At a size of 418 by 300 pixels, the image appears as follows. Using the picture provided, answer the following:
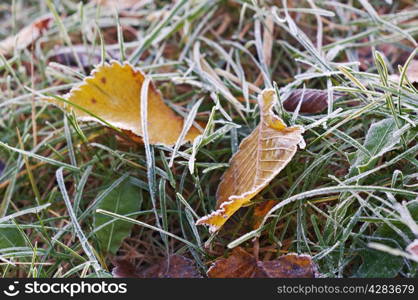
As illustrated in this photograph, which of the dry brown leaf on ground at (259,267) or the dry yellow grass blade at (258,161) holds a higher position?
the dry yellow grass blade at (258,161)

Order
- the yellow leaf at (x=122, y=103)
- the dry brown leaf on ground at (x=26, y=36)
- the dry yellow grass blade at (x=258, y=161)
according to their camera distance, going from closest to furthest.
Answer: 1. the dry yellow grass blade at (x=258, y=161)
2. the yellow leaf at (x=122, y=103)
3. the dry brown leaf on ground at (x=26, y=36)

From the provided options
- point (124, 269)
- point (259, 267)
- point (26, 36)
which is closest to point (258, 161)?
point (259, 267)

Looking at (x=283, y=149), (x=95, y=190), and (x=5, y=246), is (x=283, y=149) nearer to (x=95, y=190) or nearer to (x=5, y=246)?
(x=95, y=190)

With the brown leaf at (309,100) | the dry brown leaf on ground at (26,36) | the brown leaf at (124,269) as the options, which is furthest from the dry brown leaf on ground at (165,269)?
the dry brown leaf on ground at (26,36)

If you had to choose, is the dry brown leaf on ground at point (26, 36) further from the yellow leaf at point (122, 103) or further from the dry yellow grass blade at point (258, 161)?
the dry yellow grass blade at point (258, 161)

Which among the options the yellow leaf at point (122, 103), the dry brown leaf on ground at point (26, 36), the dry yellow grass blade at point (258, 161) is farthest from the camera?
the dry brown leaf on ground at point (26, 36)

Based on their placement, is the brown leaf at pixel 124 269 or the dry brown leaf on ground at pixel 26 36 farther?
the dry brown leaf on ground at pixel 26 36

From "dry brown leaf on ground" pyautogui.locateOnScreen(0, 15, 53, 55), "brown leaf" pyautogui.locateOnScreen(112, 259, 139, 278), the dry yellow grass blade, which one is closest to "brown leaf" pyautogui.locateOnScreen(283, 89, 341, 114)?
the dry yellow grass blade

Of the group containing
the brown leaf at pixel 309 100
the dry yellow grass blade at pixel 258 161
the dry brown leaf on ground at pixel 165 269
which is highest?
the brown leaf at pixel 309 100
